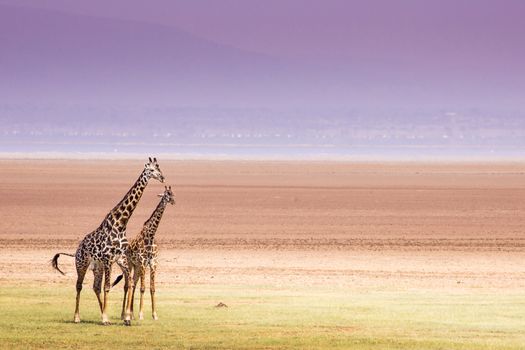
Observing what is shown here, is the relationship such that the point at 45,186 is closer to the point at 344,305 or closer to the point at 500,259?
the point at 500,259

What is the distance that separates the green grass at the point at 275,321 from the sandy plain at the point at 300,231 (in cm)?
269

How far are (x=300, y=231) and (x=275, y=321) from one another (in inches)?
764

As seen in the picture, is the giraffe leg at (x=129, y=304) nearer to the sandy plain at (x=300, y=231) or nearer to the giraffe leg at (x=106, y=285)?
the giraffe leg at (x=106, y=285)

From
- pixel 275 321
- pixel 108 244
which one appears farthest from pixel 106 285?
pixel 275 321

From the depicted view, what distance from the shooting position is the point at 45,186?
190 ft

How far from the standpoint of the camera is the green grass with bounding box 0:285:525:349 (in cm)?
1473

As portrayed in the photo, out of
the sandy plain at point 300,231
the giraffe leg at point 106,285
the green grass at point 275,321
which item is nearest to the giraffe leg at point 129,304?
the green grass at point 275,321

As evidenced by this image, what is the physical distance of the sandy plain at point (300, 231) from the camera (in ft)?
79.9

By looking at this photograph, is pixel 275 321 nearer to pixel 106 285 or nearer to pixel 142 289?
pixel 142 289

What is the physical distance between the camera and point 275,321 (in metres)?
16.5

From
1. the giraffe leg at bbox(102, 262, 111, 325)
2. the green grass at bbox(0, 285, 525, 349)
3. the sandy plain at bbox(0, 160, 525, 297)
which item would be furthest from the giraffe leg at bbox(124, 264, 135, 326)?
the sandy plain at bbox(0, 160, 525, 297)

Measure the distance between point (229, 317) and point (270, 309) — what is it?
46.8 inches

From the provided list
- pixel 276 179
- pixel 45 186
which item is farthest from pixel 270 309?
pixel 276 179

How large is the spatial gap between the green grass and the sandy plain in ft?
8.83
